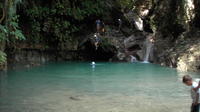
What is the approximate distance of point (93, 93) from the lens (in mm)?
12047

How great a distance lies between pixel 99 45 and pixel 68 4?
11.4 ft

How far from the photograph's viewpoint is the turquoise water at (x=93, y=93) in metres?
9.89

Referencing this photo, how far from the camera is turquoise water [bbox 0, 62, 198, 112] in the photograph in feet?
32.4

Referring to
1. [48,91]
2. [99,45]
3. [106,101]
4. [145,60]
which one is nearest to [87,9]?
[99,45]

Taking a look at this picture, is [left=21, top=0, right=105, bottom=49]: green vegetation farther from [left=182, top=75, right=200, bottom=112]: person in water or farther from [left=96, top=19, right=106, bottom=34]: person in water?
[left=182, top=75, right=200, bottom=112]: person in water

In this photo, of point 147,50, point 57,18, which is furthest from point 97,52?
point 147,50

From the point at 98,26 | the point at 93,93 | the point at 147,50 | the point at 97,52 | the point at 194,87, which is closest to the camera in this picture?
the point at 194,87

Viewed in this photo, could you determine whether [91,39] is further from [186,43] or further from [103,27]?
[186,43]

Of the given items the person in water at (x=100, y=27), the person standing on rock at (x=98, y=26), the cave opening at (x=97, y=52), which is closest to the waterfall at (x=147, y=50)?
the cave opening at (x=97, y=52)

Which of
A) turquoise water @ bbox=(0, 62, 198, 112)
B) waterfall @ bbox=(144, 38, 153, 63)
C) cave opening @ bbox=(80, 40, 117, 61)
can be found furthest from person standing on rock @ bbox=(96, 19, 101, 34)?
turquoise water @ bbox=(0, 62, 198, 112)

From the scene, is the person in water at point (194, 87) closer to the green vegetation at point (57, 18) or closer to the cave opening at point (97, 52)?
the green vegetation at point (57, 18)

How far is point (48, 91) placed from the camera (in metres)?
12.4

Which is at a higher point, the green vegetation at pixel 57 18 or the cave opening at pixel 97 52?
the green vegetation at pixel 57 18

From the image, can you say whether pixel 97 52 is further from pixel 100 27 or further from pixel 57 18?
pixel 57 18
